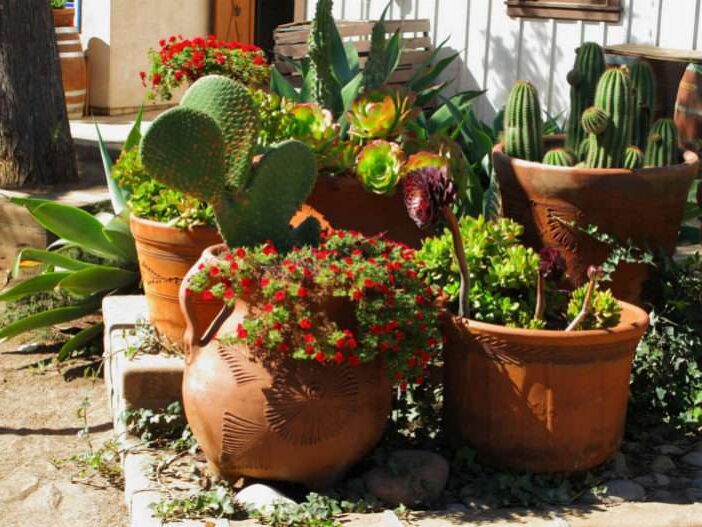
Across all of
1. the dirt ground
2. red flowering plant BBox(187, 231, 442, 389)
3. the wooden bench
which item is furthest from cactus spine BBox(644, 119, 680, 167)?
the wooden bench

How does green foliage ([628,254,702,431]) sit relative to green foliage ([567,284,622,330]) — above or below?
below

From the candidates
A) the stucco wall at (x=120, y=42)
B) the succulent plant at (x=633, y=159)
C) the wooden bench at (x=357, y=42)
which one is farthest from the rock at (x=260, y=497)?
the stucco wall at (x=120, y=42)

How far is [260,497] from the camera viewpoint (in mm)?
3432

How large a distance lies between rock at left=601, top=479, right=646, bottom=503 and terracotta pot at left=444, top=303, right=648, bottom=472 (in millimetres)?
88

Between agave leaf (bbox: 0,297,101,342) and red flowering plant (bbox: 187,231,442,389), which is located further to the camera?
agave leaf (bbox: 0,297,101,342)

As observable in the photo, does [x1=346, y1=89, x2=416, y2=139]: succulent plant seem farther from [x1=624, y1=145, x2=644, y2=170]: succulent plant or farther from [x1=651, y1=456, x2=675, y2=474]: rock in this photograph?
[x1=651, y1=456, x2=675, y2=474]: rock

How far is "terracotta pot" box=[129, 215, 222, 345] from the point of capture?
4.20m

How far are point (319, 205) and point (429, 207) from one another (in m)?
1.05

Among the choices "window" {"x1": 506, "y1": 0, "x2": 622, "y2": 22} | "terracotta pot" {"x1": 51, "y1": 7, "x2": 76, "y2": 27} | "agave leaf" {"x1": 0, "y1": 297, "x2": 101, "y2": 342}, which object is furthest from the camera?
"terracotta pot" {"x1": 51, "y1": 7, "x2": 76, "y2": 27}

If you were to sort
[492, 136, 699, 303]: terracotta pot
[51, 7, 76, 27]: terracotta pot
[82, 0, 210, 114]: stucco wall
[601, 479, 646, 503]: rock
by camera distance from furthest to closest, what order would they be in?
[82, 0, 210, 114]: stucco wall
[51, 7, 76, 27]: terracotta pot
[492, 136, 699, 303]: terracotta pot
[601, 479, 646, 503]: rock

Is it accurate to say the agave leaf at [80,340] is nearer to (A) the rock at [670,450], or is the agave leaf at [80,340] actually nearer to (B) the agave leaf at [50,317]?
(B) the agave leaf at [50,317]

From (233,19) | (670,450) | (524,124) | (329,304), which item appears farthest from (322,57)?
(233,19)

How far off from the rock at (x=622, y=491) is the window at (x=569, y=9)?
13.6ft

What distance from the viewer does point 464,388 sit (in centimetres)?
363
